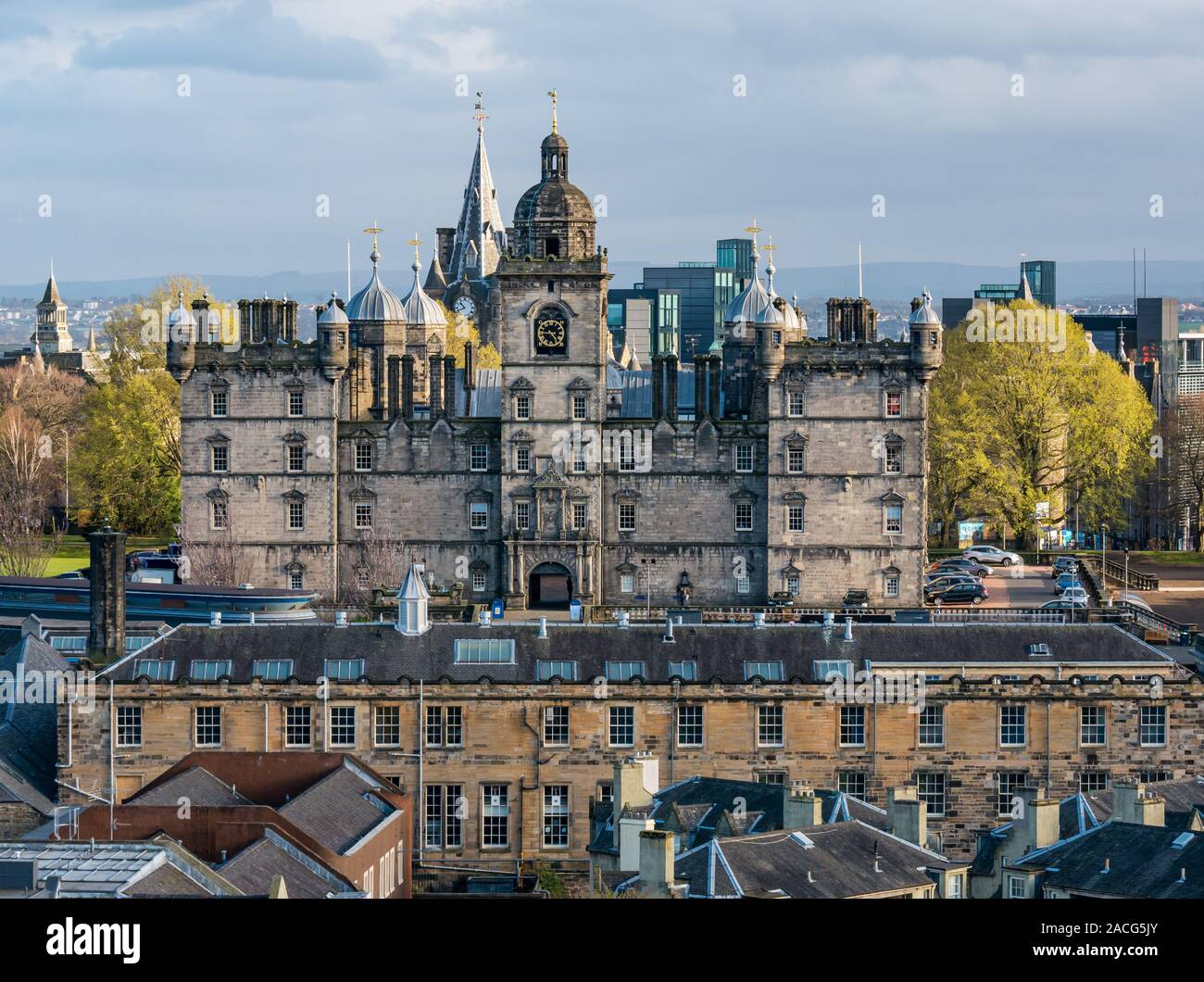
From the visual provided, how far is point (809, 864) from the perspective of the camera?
45.2m

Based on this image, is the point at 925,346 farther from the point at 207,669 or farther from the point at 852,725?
the point at 207,669

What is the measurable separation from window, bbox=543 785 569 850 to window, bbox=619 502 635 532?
4078 cm

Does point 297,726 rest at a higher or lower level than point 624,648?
lower

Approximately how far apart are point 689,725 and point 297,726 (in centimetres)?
1181

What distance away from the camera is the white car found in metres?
95.8

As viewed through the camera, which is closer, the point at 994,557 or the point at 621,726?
the point at 621,726

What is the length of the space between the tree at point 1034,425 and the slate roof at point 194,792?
239 ft

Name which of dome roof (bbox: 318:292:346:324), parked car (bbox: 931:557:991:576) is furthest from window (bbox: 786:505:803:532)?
dome roof (bbox: 318:292:346:324)

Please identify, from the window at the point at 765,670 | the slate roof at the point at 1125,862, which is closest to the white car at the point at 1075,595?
the window at the point at 765,670

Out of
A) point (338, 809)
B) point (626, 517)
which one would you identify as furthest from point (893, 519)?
point (338, 809)

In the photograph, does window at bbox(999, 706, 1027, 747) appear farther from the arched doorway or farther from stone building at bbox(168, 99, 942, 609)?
the arched doorway

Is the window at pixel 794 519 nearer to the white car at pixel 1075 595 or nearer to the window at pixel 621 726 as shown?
the white car at pixel 1075 595

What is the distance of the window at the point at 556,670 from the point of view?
6631cm

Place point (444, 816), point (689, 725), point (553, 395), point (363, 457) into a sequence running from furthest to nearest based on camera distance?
point (363, 457)
point (553, 395)
point (689, 725)
point (444, 816)
